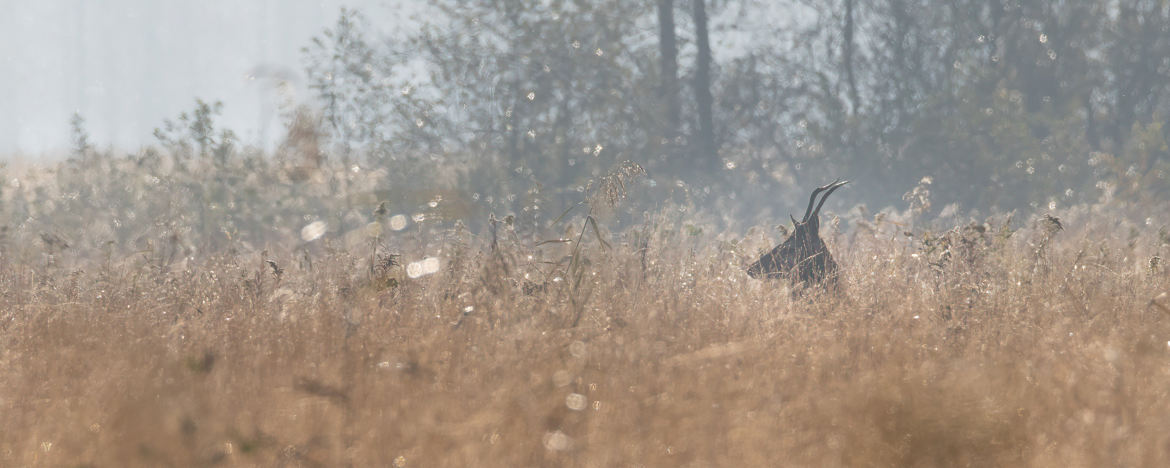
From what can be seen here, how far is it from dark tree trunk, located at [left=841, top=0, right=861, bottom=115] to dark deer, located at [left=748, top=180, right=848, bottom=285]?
11.0 meters

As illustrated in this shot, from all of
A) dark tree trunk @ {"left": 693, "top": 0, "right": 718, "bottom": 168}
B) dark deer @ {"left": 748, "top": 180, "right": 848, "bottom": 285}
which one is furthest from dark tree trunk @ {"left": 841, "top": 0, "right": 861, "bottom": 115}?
dark deer @ {"left": 748, "top": 180, "right": 848, "bottom": 285}

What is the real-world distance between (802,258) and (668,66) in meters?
10.0

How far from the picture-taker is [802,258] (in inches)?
221

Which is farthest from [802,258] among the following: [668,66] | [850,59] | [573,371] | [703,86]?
[850,59]

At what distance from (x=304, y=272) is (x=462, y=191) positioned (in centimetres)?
861

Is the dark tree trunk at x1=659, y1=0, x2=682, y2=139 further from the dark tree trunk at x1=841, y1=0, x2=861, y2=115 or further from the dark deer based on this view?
the dark deer

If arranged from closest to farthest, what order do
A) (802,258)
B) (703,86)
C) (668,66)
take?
(802,258), (668,66), (703,86)

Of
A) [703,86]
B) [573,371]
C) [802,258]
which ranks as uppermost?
[703,86]

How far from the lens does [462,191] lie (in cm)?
1362

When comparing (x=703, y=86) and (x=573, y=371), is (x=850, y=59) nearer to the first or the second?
(x=703, y=86)

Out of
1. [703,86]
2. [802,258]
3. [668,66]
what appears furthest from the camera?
[703,86]

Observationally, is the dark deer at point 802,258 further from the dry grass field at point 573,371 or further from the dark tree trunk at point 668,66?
the dark tree trunk at point 668,66

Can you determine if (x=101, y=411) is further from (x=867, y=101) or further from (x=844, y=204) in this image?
(x=844, y=204)

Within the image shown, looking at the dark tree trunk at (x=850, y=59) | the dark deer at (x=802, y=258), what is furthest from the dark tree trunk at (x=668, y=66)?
the dark deer at (x=802, y=258)
